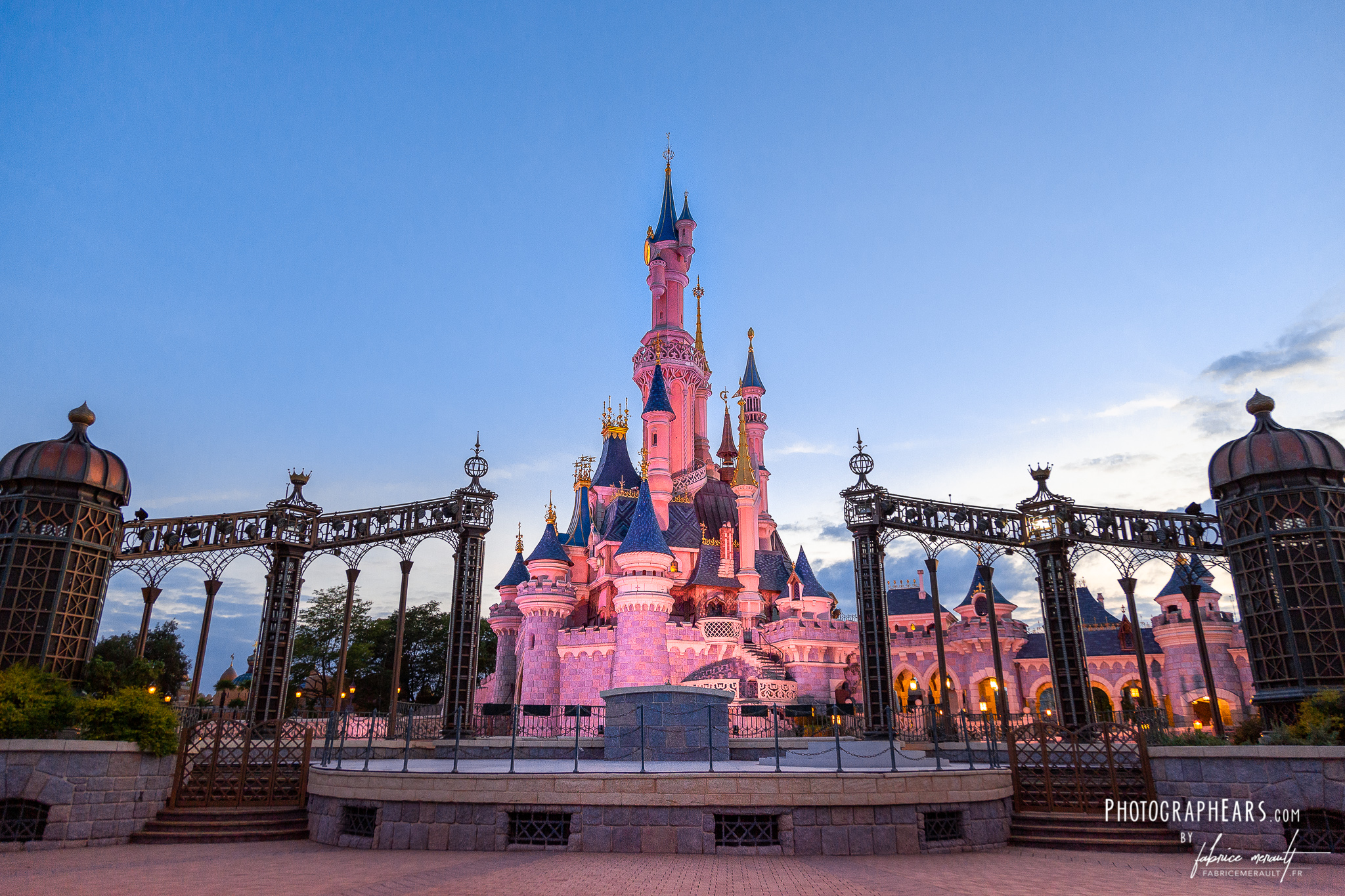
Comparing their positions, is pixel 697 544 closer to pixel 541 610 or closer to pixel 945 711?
pixel 541 610

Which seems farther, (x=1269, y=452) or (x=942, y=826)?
(x=1269, y=452)

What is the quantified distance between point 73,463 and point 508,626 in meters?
35.0

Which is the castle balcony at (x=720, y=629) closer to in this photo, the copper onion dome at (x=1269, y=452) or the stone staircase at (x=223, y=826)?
the copper onion dome at (x=1269, y=452)

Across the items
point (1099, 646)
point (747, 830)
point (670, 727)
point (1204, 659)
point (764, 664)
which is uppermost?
point (1099, 646)

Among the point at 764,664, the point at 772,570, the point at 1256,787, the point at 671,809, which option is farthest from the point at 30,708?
the point at 772,570

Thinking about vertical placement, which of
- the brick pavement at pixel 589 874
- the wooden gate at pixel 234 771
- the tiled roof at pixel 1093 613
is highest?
the tiled roof at pixel 1093 613

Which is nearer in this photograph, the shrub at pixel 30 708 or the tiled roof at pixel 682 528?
the shrub at pixel 30 708

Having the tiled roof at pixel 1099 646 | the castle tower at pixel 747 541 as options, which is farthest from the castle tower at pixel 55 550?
the tiled roof at pixel 1099 646

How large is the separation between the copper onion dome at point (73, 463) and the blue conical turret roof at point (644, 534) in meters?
22.6

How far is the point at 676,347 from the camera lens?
55062 mm

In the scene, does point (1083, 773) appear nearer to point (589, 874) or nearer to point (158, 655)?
point (589, 874)

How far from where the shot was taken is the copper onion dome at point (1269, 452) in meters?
16.4

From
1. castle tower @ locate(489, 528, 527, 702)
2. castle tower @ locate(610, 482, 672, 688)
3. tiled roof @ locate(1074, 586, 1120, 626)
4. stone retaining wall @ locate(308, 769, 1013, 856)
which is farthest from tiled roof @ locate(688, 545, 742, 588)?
stone retaining wall @ locate(308, 769, 1013, 856)

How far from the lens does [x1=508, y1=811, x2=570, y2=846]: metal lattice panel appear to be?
438 inches
